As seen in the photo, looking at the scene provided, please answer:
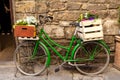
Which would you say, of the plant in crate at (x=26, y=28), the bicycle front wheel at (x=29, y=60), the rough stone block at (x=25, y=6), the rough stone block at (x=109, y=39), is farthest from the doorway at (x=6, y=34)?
the rough stone block at (x=109, y=39)

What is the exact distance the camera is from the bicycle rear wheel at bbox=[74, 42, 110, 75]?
5134mm

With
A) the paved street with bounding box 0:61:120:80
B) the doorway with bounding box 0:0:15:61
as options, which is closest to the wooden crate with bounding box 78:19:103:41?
the paved street with bounding box 0:61:120:80

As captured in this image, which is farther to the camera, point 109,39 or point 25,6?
point 109,39

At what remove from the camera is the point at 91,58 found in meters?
5.14

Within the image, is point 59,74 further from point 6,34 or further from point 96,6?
point 6,34

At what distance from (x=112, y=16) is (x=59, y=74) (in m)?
1.62

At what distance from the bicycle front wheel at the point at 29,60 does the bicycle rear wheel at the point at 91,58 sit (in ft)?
2.39

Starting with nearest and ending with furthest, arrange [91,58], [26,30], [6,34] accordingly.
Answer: [26,30] < [91,58] < [6,34]

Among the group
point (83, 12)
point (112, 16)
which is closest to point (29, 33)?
point (83, 12)

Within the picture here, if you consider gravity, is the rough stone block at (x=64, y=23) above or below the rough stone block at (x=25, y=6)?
below

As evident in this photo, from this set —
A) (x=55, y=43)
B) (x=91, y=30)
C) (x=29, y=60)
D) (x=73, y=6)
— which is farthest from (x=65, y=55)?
(x=73, y=6)

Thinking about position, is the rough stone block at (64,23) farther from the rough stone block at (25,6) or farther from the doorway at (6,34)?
the doorway at (6,34)

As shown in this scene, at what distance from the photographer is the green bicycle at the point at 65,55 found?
5.06 m

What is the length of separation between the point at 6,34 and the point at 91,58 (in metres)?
3.61
